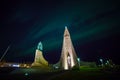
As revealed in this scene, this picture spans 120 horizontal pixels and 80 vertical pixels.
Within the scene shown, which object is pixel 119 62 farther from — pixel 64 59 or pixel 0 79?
pixel 0 79

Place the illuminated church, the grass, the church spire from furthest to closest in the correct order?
the church spire
the illuminated church
the grass

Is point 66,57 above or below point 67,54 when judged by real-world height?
below

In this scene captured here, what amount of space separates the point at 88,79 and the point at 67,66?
23632mm

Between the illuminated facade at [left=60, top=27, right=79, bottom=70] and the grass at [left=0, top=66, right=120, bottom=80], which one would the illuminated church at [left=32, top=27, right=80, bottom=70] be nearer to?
the illuminated facade at [left=60, top=27, right=79, bottom=70]

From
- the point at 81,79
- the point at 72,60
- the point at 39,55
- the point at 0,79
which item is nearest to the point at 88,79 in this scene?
the point at 81,79

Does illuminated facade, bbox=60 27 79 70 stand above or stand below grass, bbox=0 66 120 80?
above

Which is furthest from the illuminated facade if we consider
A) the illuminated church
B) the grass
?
the grass

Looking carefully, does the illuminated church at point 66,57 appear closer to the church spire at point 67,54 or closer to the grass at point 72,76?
the church spire at point 67,54

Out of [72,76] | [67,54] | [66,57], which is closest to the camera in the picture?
[72,76]

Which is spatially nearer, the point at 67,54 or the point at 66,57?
the point at 66,57

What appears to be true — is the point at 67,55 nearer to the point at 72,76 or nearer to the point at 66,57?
the point at 66,57

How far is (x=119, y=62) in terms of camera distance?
202 feet

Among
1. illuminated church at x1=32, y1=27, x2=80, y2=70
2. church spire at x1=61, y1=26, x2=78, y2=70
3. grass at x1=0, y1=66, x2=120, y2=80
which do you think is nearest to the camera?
grass at x1=0, y1=66, x2=120, y2=80

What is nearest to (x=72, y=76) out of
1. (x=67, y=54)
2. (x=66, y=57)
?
(x=66, y=57)
